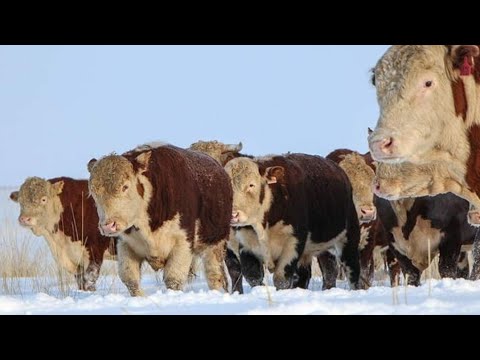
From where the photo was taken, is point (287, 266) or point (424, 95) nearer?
point (424, 95)

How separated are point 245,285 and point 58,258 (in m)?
3.23

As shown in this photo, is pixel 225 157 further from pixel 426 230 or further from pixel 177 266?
pixel 177 266

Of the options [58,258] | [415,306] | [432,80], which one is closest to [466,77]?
[432,80]

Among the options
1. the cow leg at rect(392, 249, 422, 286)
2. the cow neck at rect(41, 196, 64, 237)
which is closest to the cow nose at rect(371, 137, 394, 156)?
the cow leg at rect(392, 249, 422, 286)

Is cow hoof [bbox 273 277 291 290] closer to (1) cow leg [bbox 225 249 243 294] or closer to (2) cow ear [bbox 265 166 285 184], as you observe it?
(1) cow leg [bbox 225 249 243 294]

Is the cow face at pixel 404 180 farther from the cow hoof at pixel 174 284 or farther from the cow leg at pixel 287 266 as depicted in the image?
the cow leg at pixel 287 266

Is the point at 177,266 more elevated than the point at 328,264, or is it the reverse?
the point at 177,266

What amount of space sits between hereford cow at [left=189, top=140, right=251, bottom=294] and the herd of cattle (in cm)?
2

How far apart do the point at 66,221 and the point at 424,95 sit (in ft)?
33.5

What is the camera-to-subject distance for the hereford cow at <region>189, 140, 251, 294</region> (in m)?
13.1

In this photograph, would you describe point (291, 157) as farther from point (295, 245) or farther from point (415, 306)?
point (415, 306)

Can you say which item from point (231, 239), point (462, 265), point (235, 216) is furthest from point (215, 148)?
point (462, 265)

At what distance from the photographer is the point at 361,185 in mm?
14875
